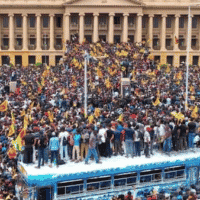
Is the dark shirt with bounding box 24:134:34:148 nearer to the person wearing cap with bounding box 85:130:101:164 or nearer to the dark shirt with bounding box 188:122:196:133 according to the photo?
the person wearing cap with bounding box 85:130:101:164

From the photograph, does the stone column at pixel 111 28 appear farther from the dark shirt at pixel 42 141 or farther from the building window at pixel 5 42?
the dark shirt at pixel 42 141

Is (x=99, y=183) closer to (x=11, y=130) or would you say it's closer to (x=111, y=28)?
(x=11, y=130)

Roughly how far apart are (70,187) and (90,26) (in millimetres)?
62756

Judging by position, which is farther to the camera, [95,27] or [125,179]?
[95,27]

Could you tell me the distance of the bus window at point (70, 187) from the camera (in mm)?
15875

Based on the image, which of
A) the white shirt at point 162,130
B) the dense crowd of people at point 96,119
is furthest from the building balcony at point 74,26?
the white shirt at point 162,130

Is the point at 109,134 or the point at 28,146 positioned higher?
the point at 109,134

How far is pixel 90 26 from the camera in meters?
76.5

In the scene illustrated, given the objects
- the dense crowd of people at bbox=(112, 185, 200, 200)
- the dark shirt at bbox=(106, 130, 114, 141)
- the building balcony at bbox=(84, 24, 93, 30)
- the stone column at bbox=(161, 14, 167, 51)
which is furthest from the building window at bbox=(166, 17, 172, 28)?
the dense crowd of people at bbox=(112, 185, 200, 200)

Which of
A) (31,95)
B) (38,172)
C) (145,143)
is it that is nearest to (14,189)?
(38,172)

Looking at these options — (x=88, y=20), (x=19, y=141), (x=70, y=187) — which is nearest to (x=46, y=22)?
(x=88, y=20)

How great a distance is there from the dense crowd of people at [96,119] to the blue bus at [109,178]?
2.28ft

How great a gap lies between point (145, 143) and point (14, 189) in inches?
227

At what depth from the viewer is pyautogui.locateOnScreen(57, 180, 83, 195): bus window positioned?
15.9 metres
